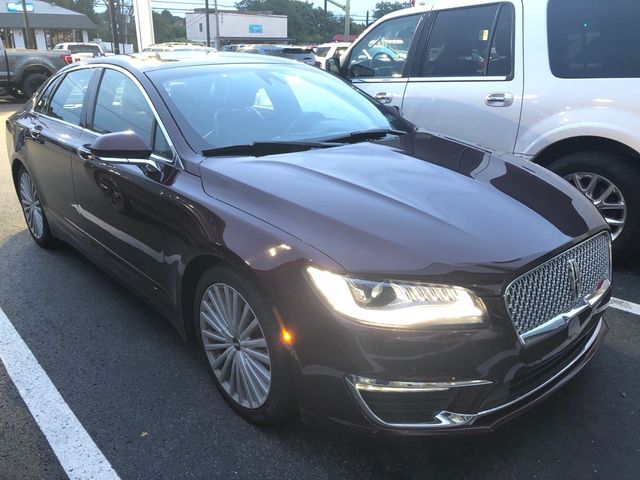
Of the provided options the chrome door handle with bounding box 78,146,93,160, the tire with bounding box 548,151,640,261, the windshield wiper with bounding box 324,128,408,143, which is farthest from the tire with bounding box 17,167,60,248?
the tire with bounding box 548,151,640,261

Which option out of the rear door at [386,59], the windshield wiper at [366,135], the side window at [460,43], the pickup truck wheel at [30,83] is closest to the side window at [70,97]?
the windshield wiper at [366,135]

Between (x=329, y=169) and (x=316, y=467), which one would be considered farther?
(x=329, y=169)

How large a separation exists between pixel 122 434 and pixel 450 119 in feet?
11.5

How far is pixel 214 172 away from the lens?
8.64 feet

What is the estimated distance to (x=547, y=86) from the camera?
421 cm

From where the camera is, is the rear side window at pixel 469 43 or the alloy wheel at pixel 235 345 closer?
the alloy wheel at pixel 235 345

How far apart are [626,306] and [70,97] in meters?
4.11

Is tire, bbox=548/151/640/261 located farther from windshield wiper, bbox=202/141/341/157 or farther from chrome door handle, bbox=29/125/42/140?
chrome door handle, bbox=29/125/42/140

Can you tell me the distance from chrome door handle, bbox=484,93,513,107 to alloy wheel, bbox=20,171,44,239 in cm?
371

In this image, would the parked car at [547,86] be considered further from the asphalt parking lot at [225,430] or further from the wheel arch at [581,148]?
the asphalt parking lot at [225,430]

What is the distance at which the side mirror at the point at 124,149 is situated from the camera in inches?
111

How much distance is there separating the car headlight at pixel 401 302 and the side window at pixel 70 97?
2.75 m

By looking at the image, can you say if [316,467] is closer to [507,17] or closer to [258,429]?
[258,429]

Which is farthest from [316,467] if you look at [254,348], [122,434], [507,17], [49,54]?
[49,54]
